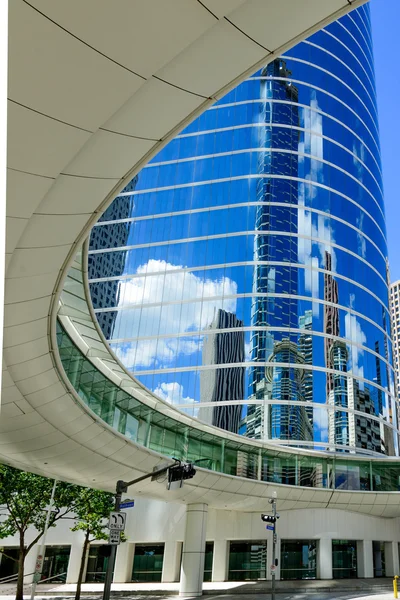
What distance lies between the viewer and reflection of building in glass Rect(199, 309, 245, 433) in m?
54.7

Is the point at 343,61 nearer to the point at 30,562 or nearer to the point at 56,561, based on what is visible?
the point at 56,561

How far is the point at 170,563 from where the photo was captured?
1508 inches

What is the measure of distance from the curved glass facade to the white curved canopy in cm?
4776

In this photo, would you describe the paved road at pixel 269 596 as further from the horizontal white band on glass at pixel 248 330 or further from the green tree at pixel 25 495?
the horizontal white band on glass at pixel 248 330

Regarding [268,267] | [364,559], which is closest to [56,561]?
[364,559]

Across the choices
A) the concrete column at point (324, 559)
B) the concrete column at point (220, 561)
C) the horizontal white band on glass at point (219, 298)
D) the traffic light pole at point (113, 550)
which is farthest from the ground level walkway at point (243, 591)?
the horizontal white band on glass at point (219, 298)

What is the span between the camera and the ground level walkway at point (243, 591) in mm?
29172

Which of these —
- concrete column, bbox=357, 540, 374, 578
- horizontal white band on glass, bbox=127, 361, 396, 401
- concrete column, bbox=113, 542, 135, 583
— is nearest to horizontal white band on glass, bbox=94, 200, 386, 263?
horizontal white band on glass, bbox=127, 361, 396, 401

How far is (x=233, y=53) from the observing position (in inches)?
223

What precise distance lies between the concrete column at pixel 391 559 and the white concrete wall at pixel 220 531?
1.91m

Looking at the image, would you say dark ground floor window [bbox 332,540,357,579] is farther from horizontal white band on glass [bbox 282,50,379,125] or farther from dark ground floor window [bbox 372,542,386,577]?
horizontal white band on glass [bbox 282,50,379,125]

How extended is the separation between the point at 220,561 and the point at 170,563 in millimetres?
3627

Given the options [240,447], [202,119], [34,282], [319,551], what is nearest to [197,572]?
[240,447]

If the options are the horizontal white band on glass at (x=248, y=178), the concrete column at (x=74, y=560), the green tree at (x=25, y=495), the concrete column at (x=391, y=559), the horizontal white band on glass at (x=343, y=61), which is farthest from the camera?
the horizontal white band on glass at (x=343, y=61)
